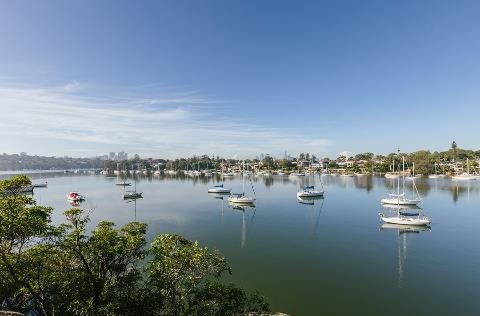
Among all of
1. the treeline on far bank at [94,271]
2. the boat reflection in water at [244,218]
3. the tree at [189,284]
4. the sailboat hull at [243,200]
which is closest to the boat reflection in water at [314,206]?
the boat reflection in water at [244,218]

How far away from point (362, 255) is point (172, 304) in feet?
91.8

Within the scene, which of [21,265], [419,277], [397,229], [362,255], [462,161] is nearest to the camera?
[21,265]

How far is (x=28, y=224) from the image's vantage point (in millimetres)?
10641

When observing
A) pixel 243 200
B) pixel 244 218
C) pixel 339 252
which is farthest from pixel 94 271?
pixel 243 200

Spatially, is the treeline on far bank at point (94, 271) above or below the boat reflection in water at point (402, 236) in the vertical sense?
above

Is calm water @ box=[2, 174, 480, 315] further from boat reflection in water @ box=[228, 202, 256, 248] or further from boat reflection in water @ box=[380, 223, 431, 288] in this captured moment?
boat reflection in water @ box=[228, 202, 256, 248]

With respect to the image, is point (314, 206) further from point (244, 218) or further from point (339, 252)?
point (339, 252)

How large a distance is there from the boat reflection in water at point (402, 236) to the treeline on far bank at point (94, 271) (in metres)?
21.6

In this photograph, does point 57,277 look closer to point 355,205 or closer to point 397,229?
point 397,229

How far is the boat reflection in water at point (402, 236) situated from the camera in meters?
31.4

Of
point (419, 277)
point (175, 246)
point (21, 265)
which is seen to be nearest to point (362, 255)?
point (419, 277)

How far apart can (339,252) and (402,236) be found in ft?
45.4

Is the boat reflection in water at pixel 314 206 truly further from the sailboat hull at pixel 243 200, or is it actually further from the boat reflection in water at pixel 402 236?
the sailboat hull at pixel 243 200

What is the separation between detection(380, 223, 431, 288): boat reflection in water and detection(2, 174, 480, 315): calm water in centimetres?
16
